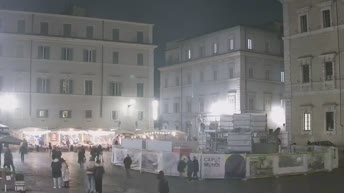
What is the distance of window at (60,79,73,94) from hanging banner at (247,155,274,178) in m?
36.8

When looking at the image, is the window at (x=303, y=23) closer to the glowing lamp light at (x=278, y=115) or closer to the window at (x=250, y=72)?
the window at (x=250, y=72)

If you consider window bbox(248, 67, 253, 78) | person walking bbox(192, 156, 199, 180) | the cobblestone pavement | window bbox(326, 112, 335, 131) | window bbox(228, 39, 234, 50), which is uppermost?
window bbox(228, 39, 234, 50)

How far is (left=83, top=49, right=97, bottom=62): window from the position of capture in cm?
6216

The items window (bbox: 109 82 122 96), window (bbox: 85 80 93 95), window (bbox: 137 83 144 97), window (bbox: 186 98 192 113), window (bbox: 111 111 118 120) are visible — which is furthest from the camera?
window (bbox: 186 98 192 113)

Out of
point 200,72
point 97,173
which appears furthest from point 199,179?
point 200,72

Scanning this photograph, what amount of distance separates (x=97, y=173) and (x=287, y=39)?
3404cm

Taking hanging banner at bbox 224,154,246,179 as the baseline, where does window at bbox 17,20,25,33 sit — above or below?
above

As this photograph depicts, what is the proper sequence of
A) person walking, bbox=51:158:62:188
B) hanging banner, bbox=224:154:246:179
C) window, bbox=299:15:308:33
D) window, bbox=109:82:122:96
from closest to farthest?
person walking, bbox=51:158:62:188 → hanging banner, bbox=224:154:246:179 → window, bbox=299:15:308:33 → window, bbox=109:82:122:96

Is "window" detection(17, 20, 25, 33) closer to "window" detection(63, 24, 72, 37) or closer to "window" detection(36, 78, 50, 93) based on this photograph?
"window" detection(63, 24, 72, 37)

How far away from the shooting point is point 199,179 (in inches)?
1112

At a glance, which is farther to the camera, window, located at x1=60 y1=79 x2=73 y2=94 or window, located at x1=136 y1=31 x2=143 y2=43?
window, located at x1=136 y1=31 x2=143 y2=43

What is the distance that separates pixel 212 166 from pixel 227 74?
1537 inches

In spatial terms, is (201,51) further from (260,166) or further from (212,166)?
(212,166)

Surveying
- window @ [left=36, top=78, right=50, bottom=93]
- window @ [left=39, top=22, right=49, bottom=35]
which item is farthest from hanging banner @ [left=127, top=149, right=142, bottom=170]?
window @ [left=39, top=22, right=49, bottom=35]
